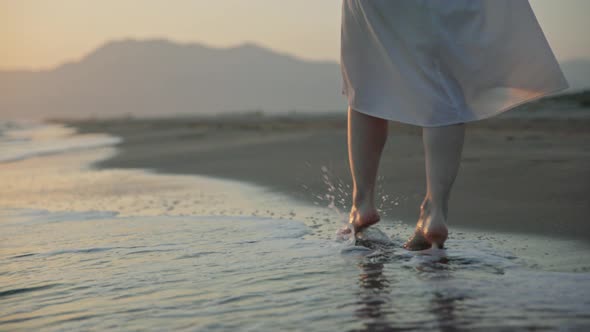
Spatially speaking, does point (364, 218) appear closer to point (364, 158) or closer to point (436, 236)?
point (364, 158)

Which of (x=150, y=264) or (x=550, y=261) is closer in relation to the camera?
(x=550, y=261)

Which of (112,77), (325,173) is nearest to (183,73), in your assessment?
(112,77)

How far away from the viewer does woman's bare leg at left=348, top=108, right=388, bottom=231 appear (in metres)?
2.87

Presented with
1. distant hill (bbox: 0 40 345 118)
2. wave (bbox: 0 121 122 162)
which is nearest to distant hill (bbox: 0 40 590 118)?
distant hill (bbox: 0 40 345 118)

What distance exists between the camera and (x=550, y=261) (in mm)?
2377

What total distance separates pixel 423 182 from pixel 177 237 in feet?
6.15

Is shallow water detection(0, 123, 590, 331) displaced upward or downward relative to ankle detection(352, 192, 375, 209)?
downward

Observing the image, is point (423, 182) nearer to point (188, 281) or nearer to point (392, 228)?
point (392, 228)

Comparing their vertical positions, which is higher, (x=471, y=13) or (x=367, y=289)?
(x=471, y=13)

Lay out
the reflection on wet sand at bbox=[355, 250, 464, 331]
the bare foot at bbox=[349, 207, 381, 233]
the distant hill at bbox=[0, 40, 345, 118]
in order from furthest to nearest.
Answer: the distant hill at bbox=[0, 40, 345, 118] < the bare foot at bbox=[349, 207, 381, 233] < the reflection on wet sand at bbox=[355, 250, 464, 331]

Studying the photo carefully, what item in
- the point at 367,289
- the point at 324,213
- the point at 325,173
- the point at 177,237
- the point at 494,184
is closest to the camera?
the point at 367,289

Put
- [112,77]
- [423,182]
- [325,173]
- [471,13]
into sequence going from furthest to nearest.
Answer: [112,77]
[325,173]
[423,182]
[471,13]

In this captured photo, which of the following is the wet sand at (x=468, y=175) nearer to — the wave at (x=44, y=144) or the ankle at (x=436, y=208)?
the ankle at (x=436, y=208)

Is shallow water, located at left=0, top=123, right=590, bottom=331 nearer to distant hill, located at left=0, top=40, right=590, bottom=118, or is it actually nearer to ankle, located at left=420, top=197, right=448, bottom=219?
ankle, located at left=420, top=197, right=448, bottom=219
